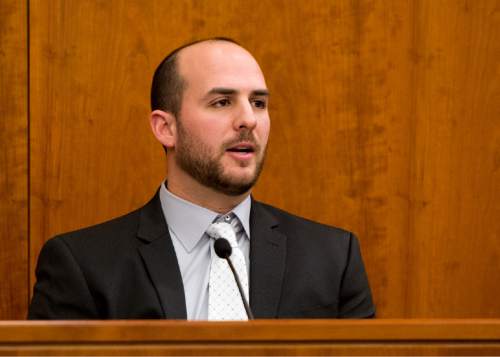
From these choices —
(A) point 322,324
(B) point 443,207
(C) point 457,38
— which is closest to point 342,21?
(C) point 457,38

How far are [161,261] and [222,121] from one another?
A: 0.20 metres

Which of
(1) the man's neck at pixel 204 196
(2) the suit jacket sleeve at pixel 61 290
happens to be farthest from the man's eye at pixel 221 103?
(2) the suit jacket sleeve at pixel 61 290

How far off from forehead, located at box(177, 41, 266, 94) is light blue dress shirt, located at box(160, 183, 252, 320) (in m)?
0.15

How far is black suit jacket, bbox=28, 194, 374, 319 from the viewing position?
1133 mm

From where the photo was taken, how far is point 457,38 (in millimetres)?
1548

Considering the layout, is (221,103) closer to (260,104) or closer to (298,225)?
(260,104)

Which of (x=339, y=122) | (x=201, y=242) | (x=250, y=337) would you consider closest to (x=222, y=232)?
(x=201, y=242)

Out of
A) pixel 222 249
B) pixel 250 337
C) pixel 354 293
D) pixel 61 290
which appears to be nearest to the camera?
pixel 250 337

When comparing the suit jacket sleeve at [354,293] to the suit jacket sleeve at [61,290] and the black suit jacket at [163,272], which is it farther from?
the suit jacket sleeve at [61,290]

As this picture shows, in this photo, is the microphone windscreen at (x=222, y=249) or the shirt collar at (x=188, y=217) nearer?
the microphone windscreen at (x=222, y=249)

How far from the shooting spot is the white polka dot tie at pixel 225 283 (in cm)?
114

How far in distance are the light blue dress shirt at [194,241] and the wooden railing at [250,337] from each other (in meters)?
0.48

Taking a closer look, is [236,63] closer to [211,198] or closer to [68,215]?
[211,198]

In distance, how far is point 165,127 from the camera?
4.14 feet
